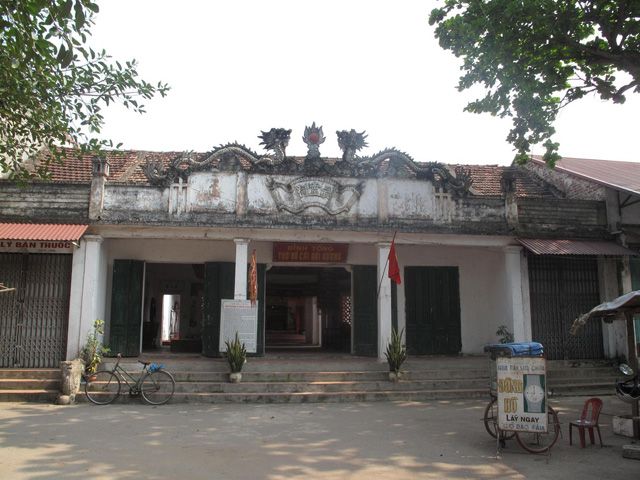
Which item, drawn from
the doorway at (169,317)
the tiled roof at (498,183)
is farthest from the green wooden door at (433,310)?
the doorway at (169,317)

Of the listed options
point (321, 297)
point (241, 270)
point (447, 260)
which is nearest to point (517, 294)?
point (447, 260)

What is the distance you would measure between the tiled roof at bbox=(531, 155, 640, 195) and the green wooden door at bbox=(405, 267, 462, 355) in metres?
4.13

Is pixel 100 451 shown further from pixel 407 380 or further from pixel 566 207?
pixel 566 207

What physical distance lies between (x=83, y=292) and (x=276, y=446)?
6399mm

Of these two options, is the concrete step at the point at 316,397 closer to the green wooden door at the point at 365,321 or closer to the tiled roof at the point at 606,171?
the green wooden door at the point at 365,321

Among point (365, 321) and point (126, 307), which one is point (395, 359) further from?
point (126, 307)

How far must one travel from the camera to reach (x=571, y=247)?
11359mm

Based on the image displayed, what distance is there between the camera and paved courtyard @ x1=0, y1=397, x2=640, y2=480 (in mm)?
5301

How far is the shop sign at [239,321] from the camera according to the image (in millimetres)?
10461

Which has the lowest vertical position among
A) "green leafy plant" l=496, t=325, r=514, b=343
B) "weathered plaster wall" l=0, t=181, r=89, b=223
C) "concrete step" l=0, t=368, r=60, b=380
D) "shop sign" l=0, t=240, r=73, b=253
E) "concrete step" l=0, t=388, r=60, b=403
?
"concrete step" l=0, t=388, r=60, b=403

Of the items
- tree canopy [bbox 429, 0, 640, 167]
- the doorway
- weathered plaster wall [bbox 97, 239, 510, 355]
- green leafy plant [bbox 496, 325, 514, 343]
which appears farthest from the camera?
the doorway

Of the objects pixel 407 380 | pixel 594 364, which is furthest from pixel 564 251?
pixel 407 380

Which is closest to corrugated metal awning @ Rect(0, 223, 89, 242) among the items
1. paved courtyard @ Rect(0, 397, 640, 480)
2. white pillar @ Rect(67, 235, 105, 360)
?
white pillar @ Rect(67, 235, 105, 360)

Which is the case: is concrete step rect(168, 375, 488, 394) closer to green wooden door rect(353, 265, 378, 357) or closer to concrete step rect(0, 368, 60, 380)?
green wooden door rect(353, 265, 378, 357)
